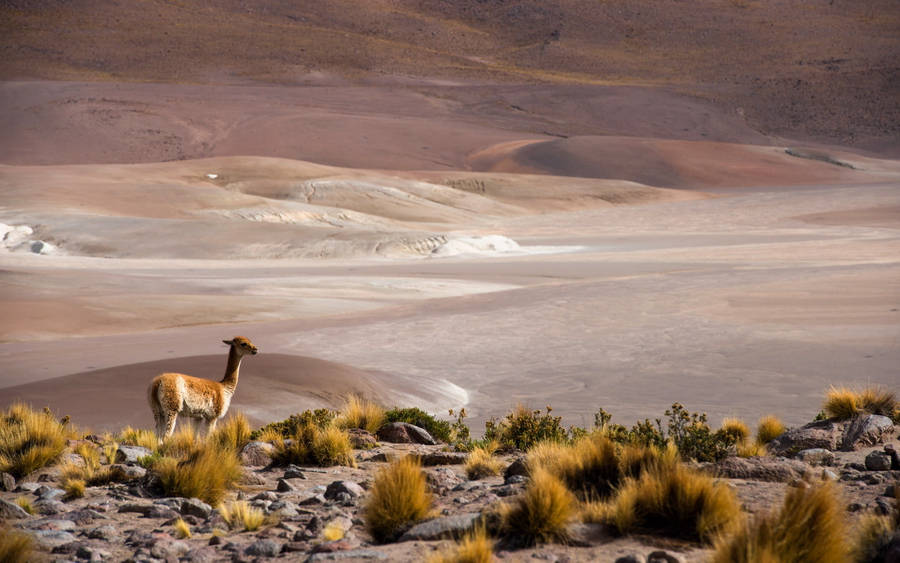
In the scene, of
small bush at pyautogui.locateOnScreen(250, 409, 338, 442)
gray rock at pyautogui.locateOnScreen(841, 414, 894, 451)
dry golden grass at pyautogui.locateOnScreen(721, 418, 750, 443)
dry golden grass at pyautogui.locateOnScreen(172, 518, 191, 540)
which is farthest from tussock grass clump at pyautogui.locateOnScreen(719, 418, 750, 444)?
dry golden grass at pyautogui.locateOnScreen(172, 518, 191, 540)

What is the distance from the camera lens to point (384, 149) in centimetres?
9356

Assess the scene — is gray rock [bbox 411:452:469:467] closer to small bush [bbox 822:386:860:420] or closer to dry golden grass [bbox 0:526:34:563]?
dry golden grass [bbox 0:526:34:563]

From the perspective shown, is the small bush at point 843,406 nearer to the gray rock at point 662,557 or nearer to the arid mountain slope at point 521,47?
the gray rock at point 662,557

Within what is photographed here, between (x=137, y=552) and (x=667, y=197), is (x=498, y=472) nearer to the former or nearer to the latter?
(x=137, y=552)

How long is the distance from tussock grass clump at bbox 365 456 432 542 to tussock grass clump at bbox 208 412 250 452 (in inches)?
111

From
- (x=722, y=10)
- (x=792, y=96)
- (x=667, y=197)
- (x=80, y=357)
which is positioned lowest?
(x=80, y=357)

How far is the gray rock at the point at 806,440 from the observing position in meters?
7.98

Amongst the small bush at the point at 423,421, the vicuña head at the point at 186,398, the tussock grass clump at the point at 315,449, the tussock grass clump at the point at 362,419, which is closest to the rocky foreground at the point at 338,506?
the tussock grass clump at the point at 315,449

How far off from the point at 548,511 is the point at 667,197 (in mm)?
68931

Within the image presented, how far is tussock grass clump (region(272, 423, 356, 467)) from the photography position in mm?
8031

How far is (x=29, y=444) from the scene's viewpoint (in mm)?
7777

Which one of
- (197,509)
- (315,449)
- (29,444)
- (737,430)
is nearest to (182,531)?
(197,509)

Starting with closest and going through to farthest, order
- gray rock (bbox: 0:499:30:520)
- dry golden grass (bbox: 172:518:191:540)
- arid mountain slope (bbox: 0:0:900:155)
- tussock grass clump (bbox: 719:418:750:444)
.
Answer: dry golden grass (bbox: 172:518:191:540) → gray rock (bbox: 0:499:30:520) → tussock grass clump (bbox: 719:418:750:444) → arid mountain slope (bbox: 0:0:900:155)

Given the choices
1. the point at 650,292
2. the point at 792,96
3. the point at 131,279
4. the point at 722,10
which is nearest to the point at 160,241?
the point at 131,279
